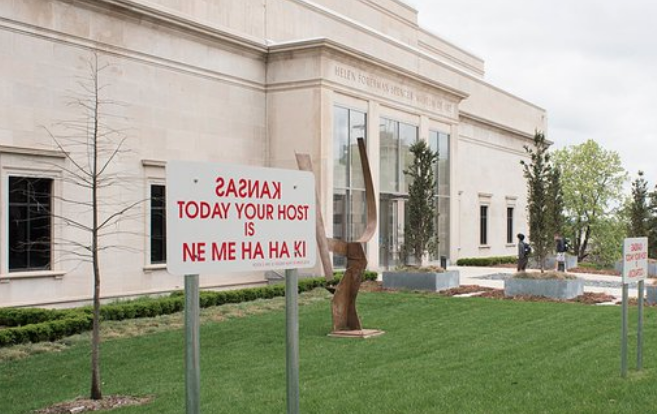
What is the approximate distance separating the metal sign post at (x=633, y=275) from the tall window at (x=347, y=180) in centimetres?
1889

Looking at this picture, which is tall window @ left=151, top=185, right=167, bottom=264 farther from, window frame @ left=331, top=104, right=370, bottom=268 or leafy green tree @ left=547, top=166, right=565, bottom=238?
leafy green tree @ left=547, top=166, right=565, bottom=238

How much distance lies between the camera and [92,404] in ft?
31.5

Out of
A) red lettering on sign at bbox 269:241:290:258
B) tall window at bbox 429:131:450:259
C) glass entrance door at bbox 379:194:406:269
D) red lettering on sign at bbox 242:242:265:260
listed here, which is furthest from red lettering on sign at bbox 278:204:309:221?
tall window at bbox 429:131:450:259

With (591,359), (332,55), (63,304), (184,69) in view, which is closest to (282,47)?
(332,55)

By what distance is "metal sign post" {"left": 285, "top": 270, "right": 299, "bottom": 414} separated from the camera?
4.55 m

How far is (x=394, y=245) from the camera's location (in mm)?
32656

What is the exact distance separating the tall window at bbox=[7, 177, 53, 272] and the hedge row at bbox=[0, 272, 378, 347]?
2095 millimetres

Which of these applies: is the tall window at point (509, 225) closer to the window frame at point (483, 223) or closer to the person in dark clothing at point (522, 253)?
the window frame at point (483, 223)

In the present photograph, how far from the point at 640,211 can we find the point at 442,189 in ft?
30.1

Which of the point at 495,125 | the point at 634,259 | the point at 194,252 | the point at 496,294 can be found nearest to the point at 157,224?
the point at 496,294

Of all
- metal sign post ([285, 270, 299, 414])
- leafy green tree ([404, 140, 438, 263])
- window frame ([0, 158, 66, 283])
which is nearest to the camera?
metal sign post ([285, 270, 299, 414])

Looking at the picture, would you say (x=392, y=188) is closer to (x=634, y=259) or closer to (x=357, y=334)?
(x=357, y=334)

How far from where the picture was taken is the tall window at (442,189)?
1426 inches

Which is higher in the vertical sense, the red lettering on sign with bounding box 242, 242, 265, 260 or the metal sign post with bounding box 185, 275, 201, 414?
the red lettering on sign with bounding box 242, 242, 265, 260
